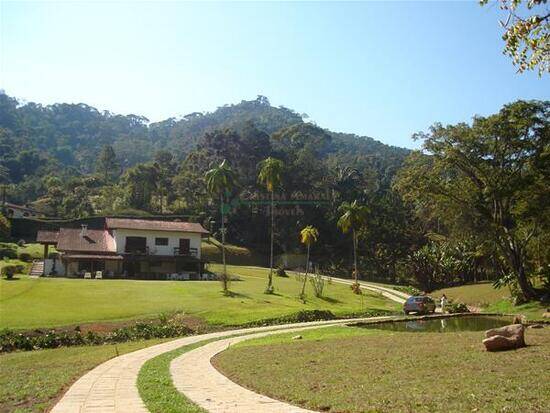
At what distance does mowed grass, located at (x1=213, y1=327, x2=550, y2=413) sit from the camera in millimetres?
9914

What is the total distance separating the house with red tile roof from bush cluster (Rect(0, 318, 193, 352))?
95.2 ft

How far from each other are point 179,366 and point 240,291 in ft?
96.0

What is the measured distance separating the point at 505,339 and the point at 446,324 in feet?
51.4

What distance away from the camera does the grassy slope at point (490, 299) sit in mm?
36022

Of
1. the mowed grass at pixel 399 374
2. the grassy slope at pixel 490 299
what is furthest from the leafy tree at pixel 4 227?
the mowed grass at pixel 399 374

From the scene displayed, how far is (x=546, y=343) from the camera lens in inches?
672

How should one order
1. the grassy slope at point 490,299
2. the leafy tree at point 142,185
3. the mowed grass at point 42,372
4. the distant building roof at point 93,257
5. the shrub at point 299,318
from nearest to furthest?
the mowed grass at point 42,372, the shrub at point 299,318, the grassy slope at point 490,299, the distant building roof at point 93,257, the leafy tree at point 142,185

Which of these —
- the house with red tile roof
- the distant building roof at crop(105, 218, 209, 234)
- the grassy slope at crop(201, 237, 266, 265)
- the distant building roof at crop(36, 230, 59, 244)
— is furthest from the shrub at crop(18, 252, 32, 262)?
the grassy slope at crop(201, 237, 266, 265)

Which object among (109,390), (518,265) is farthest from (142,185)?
(109,390)

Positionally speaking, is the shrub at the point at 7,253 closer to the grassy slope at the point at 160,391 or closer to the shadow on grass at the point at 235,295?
the shadow on grass at the point at 235,295

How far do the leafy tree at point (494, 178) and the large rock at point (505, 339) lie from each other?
861 inches

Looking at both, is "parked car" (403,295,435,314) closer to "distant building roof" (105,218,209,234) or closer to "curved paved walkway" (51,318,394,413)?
"curved paved walkway" (51,318,394,413)

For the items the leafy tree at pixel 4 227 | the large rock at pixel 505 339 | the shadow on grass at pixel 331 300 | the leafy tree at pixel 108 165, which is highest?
the leafy tree at pixel 108 165

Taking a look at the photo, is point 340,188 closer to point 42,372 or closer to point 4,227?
point 4,227
